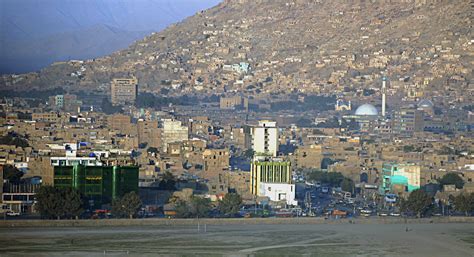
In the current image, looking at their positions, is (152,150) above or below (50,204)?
above

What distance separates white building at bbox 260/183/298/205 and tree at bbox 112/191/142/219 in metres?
4.27

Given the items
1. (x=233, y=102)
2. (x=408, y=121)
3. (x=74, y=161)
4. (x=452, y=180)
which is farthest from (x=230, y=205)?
(x=233, y=102)

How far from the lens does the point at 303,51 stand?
85.7 metres

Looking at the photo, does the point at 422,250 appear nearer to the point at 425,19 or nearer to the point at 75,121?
the point at 75,121

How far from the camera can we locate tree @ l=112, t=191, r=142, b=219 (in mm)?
31909

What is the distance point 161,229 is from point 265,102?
141 ft

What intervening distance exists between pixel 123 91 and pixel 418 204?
118 feet

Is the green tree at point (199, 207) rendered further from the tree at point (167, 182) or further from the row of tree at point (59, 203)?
the tree at point (167, 182)

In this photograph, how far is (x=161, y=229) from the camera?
30422 mm

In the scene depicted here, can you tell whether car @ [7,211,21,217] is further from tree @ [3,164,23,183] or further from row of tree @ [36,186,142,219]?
tree @ [3,164,23,183]

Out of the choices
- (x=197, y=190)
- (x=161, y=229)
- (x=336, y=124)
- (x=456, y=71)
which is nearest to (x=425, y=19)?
(x=456, y=71)

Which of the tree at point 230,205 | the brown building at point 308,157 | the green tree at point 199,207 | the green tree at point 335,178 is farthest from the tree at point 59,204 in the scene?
the brown building at point 308,157

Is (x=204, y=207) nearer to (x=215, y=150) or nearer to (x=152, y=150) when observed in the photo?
(x=215, y=150)

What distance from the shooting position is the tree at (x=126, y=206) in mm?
31909
